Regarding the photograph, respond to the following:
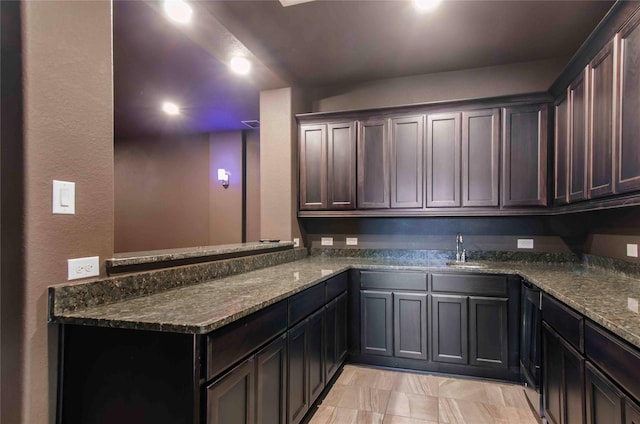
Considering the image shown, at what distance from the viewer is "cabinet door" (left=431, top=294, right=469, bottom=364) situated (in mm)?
2844

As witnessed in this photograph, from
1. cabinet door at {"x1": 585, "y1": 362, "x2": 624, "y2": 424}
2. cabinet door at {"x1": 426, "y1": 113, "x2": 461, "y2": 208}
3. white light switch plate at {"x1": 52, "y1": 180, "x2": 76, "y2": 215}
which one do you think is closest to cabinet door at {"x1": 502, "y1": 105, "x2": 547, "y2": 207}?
cabinet door at {"x1": 426, "y1": 113, "x2": 461, "y2": 208}

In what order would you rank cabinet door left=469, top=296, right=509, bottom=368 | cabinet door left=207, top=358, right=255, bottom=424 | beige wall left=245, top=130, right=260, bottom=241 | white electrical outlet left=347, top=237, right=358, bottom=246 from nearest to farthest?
cabinet door left=207, top=358, right=255, bottom=424 < cabinet door left=469, top=296, right=509, bottom=368 < white electrical outlet left=347, top=237, right=358, bottom=246 < beige wall left=245, top=130, right=260, bottom=241

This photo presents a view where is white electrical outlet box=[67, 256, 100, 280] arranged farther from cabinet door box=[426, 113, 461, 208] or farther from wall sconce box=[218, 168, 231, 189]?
wall sconce box=[218, 168, 231, 189]

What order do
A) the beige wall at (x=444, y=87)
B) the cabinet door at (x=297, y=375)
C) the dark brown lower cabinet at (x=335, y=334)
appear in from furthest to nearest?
the beige wall at (x=444, y=87)
the dark brown lower cabinet at (x=335, y=334)
the cabinet door at (x=297, y=375)

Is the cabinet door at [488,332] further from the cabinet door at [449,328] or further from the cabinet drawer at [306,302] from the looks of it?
the cabinet drawer at [306,302]

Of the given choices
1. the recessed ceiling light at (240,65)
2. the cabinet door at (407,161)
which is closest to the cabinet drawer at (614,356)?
the cabinet door at (407,161)

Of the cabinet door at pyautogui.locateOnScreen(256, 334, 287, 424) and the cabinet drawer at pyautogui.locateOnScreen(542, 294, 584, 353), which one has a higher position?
the cabinet drawer at pyautogui.locateOnScreen(542, 294, 584, 353)

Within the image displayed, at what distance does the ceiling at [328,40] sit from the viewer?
7.81ft

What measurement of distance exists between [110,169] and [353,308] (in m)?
2.26

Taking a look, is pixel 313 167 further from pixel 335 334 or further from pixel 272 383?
pixel 272 383

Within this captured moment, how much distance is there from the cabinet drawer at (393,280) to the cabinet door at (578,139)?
126 cm

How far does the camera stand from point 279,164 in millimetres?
3576

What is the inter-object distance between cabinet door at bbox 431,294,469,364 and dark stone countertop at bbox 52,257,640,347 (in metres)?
0.38

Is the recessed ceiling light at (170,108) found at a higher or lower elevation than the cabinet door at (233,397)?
higher
